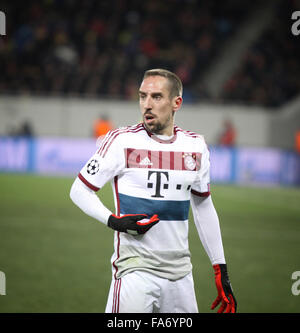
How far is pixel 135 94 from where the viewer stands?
903 inches

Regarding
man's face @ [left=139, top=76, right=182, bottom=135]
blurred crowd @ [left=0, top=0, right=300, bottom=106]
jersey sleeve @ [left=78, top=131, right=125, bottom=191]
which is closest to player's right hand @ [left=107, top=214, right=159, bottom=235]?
jersey sleeve @ [left=78, top=131, right=125, bottom=191]

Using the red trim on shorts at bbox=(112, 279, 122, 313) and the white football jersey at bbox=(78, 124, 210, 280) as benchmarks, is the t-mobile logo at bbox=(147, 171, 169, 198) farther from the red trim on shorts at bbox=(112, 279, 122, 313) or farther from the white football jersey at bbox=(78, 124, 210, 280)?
the red trim on shorts at bbox=(112, 279, 122, 313)

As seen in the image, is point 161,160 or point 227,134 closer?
point 161,160

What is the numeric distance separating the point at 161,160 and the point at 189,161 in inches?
7.3

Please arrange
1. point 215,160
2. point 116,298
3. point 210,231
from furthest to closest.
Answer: point 215,160 → point 210,231 → point 116,298

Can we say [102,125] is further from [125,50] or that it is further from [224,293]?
[224,293]

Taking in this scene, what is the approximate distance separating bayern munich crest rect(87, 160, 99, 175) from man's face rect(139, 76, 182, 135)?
389mm

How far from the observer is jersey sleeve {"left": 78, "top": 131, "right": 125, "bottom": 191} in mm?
3107

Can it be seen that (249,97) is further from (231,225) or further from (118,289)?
(118,289)

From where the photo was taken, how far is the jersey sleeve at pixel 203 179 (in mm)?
3328

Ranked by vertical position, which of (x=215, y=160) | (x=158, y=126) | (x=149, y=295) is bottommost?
(x=215, y=160)
